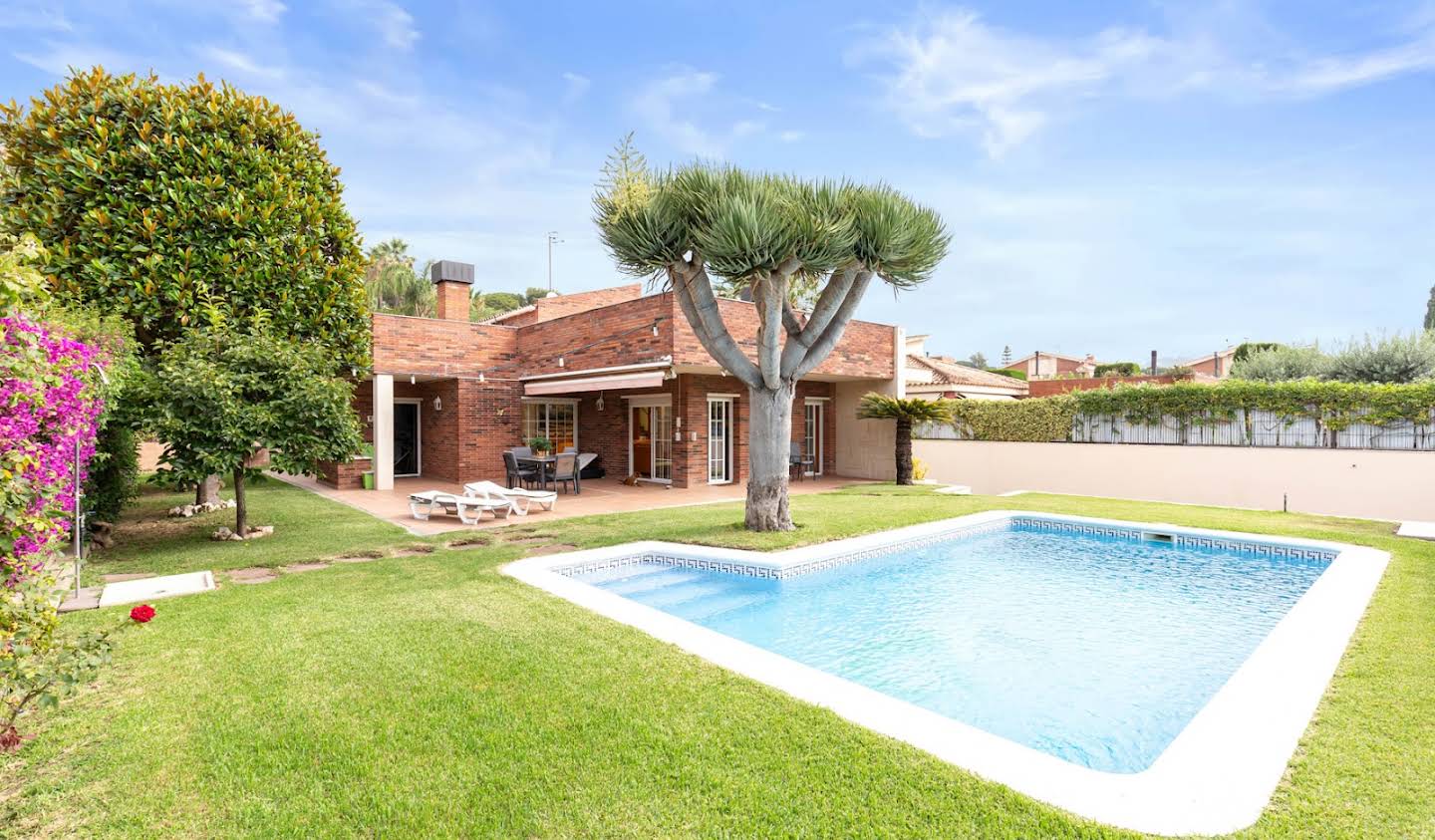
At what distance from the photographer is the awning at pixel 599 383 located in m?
18.3

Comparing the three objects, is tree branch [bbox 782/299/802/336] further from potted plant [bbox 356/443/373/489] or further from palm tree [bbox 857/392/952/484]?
potted plant [bbox 356/443/373/489]

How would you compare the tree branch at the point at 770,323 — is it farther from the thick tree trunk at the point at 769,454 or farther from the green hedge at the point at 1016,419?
the green hedge at the point at 1016,419

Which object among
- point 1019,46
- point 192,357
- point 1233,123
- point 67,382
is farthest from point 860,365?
point 67,382

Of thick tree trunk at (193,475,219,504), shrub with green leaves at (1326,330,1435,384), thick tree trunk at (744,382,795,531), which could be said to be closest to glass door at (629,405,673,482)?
thick tree trunk at (744,382,795,531)

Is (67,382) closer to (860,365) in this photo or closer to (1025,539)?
(1025,539)

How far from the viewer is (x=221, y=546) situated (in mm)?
11922

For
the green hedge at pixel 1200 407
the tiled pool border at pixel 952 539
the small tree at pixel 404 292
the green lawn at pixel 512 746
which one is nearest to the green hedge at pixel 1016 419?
the green hedge at pixel 1200 407

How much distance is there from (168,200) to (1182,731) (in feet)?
56.1

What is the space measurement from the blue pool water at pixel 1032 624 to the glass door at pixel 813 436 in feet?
42.7

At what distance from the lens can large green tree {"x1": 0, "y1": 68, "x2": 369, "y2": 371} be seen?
12.5m

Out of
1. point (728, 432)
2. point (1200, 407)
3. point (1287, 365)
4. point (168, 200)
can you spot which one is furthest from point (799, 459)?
point (1287, 365)

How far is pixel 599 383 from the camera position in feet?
63.9

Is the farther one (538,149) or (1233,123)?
(538,149)

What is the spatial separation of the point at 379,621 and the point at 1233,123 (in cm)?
2531
